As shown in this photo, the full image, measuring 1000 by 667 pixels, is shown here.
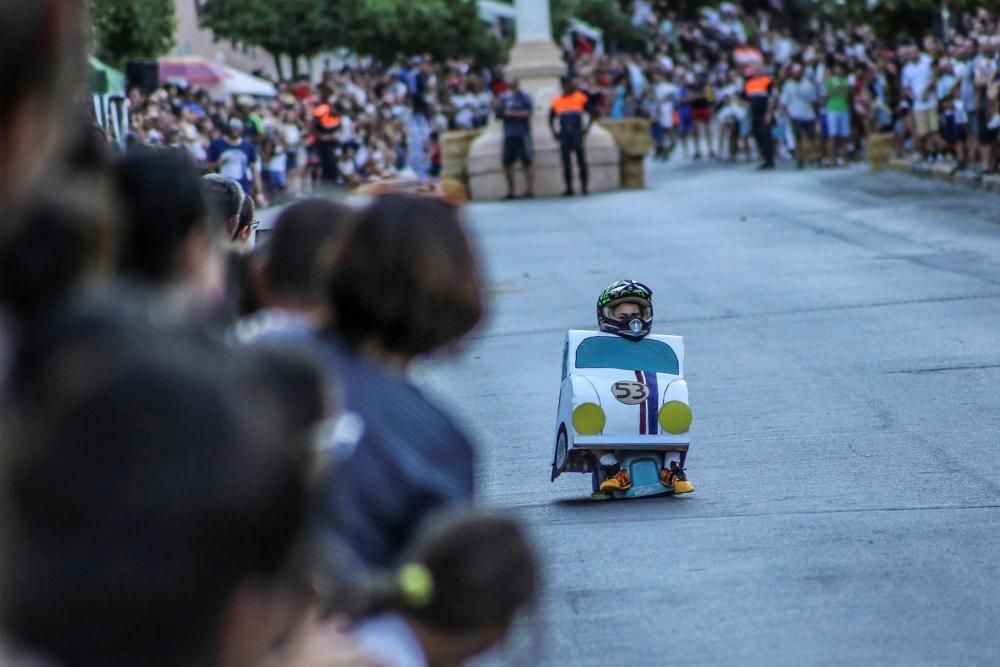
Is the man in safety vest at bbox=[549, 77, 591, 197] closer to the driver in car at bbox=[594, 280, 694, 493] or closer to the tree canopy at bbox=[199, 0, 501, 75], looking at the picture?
the driver in car at bbox=[594, 280, 694, 493]

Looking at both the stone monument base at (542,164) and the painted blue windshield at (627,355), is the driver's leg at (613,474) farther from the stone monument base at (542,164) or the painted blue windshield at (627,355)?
the stone monument base at (542,164)

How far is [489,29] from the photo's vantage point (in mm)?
67375

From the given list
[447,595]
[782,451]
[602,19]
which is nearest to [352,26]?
[602,19]

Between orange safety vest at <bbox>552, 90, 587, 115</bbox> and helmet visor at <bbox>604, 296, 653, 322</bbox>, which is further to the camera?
orange safety vest at <bbox>552, 90, 587, 115</bbox>

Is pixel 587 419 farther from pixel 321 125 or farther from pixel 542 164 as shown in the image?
pixel 321 125

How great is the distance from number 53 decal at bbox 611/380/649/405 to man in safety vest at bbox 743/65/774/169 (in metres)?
25.5

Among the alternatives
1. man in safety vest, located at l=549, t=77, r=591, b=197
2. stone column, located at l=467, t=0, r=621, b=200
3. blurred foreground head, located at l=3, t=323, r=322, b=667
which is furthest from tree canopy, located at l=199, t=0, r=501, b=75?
blurred foreground head, located at l=3, t=323, r=322, b=667

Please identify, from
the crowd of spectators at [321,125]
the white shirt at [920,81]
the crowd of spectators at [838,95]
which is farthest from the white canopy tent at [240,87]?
the white shirt at [920,81]

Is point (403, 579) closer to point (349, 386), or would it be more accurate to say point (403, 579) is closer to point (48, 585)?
point (349, 386)

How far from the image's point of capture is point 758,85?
34438 mm

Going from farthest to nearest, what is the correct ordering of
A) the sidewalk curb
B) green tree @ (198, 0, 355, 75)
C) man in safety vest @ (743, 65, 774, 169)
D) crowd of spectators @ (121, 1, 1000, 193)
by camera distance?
green tree @ (198, 0, 355, 75), man in safety vest @ (743, 65, 774, 169), crowd of spectators @ (121, 1, 1000, 193), the sidewalk curb

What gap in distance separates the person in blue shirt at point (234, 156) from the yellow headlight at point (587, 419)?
58.9ft

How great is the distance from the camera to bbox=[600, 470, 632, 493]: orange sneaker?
9164 millimetres

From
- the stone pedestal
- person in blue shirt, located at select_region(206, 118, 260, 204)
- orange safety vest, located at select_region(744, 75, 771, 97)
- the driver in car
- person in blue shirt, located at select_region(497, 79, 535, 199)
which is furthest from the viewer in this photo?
orange safety vest, located at select_region(744, 75, 771, 97)
